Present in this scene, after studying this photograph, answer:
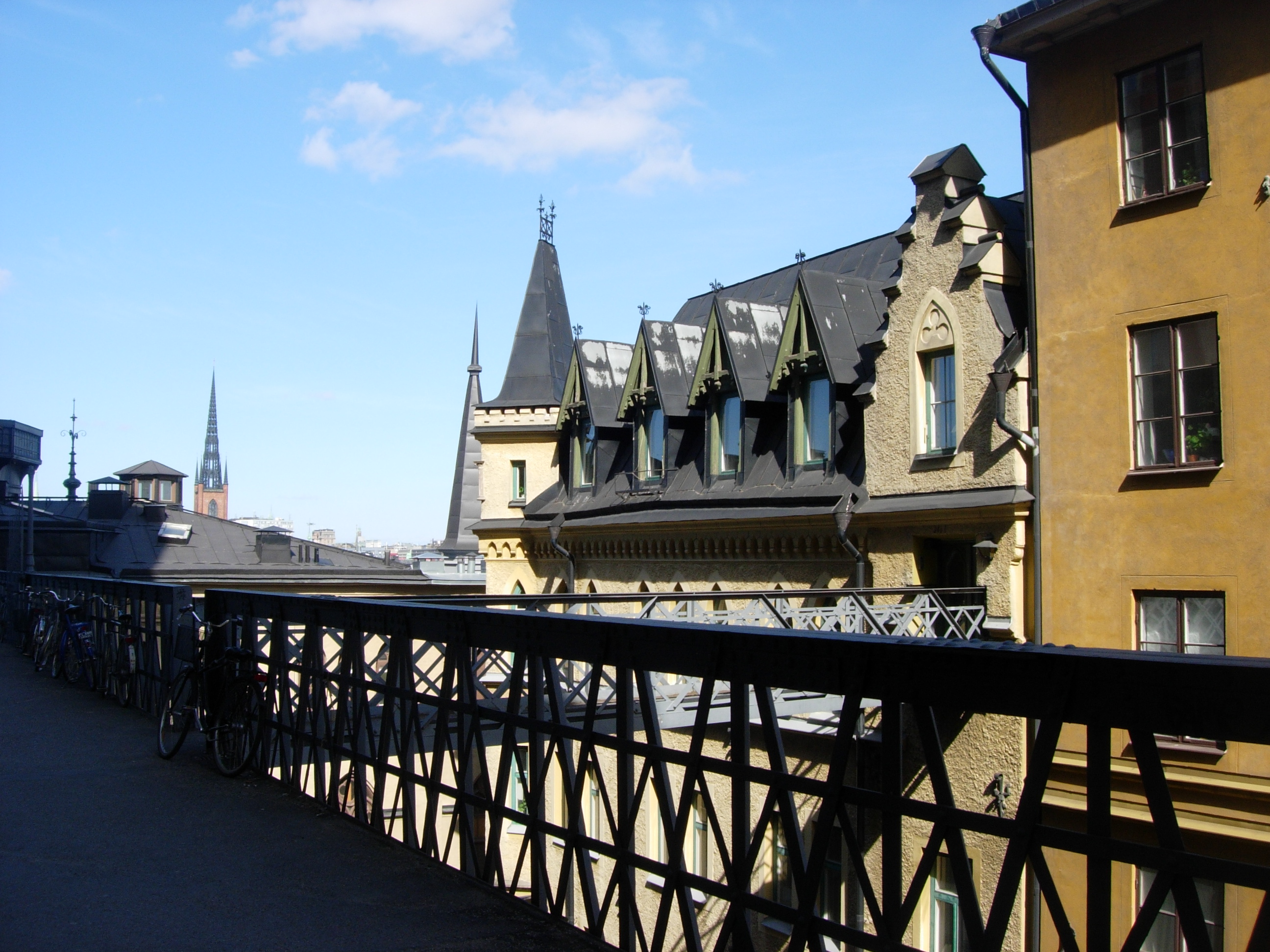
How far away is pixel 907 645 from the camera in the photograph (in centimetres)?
354

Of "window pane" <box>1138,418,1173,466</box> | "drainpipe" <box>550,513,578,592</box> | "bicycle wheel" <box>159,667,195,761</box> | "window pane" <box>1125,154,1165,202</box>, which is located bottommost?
"bicycle wheel" <box>159,667,195,761</box>

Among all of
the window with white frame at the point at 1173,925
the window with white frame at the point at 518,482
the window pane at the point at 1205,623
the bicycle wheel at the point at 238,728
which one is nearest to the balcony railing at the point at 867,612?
the window pane at the point at 1205,623

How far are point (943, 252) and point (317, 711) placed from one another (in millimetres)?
11391

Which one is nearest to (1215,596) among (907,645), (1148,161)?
(1148,161)

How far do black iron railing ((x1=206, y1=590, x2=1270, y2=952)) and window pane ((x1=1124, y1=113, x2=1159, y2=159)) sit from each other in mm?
10349

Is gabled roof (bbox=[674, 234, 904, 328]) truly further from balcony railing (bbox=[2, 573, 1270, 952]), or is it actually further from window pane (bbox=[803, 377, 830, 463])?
balcony railing (bbox=[2, 573, 1270, 952])

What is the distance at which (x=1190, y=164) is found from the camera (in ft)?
44.0

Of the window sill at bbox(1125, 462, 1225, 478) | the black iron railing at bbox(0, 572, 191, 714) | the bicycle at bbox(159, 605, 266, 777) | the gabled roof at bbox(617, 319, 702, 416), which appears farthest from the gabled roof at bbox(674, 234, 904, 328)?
the bicycle at bbox(159, 605, 266, 777)

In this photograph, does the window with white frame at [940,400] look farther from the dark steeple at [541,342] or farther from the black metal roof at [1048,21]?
the dark steeple at [541,342]

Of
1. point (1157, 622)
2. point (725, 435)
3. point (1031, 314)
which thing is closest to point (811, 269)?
point (725, 435)

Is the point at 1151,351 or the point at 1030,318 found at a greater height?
the point at 1030,318

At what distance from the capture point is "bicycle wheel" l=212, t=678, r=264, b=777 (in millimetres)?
8352

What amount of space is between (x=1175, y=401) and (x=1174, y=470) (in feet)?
2.59

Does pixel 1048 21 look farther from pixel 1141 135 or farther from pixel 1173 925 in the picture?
pixel 1173 925
